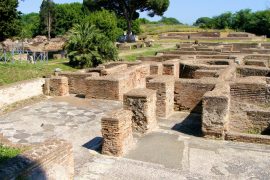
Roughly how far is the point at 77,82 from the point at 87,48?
203 inches

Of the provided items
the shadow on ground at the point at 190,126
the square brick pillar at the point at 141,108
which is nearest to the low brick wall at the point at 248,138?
the shadow on ground at the point at 190,126

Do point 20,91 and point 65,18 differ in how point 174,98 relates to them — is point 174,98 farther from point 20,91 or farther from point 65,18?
point 65,18

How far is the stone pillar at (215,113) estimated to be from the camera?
868cm

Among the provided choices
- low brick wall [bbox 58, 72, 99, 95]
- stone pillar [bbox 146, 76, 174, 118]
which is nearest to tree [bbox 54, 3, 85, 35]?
low brick wall [bbox 58, 72, 99, 95]

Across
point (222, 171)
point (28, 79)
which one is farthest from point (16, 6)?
point (222, 171)

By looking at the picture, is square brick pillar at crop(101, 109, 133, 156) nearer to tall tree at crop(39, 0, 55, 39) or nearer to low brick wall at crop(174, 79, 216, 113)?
low brick wall at crop(174, 79, 216, 113)

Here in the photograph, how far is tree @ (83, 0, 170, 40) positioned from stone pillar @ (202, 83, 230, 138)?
36.0m

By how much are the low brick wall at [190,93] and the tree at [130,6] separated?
3286cm

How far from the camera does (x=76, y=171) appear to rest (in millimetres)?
7223

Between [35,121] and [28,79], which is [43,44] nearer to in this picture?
[28,79]

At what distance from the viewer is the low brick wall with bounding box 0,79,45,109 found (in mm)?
12648

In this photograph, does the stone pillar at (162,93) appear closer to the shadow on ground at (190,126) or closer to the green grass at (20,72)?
the shadow on ground at (190,126)

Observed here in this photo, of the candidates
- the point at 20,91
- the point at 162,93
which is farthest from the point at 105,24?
the point at 162,93

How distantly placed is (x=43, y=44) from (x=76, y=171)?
3325 cm
